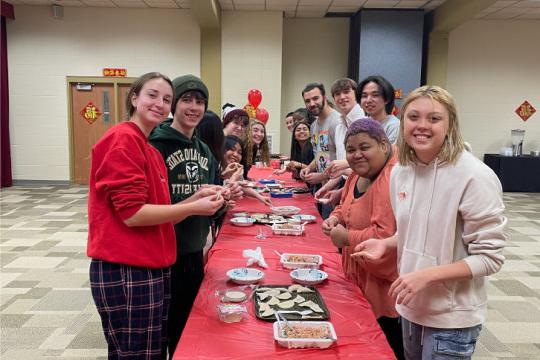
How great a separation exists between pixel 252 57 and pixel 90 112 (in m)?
3.33

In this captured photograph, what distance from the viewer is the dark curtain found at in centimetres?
820

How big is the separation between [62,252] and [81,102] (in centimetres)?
483

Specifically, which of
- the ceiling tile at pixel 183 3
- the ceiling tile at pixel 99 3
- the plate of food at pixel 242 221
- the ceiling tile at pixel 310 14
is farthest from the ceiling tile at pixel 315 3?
the plate of food at pixel 242 221

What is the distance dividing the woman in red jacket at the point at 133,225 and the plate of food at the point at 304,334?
49 cm

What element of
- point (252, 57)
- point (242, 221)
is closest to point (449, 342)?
point (242, 221)

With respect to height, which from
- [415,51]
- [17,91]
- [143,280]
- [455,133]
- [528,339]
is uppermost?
[415,51]

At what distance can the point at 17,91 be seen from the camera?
334 inches

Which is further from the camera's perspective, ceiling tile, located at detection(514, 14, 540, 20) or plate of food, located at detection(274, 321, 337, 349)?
ceiling tile, located at detection(514, 14, 540, 20)

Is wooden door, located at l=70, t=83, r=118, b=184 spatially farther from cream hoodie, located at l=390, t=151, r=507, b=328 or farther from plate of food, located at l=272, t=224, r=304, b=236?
cream hoodie, located at l=390, t=151, r=507, b=328

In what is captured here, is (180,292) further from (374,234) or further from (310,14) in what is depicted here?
(310,14)

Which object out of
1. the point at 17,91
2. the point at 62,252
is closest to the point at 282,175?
the point at 62,252

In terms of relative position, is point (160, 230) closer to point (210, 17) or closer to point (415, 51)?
point (210, 17)

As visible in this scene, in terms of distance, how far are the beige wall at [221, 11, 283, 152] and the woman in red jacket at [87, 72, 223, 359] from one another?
698cm

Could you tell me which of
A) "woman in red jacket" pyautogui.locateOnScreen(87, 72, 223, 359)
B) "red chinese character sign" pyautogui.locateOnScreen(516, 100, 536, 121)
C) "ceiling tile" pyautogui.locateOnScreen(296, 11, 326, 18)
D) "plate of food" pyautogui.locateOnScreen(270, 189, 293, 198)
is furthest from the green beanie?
"red chinese character sign" pyautogui.locateOnScreen(516, 100, 536, 121)
